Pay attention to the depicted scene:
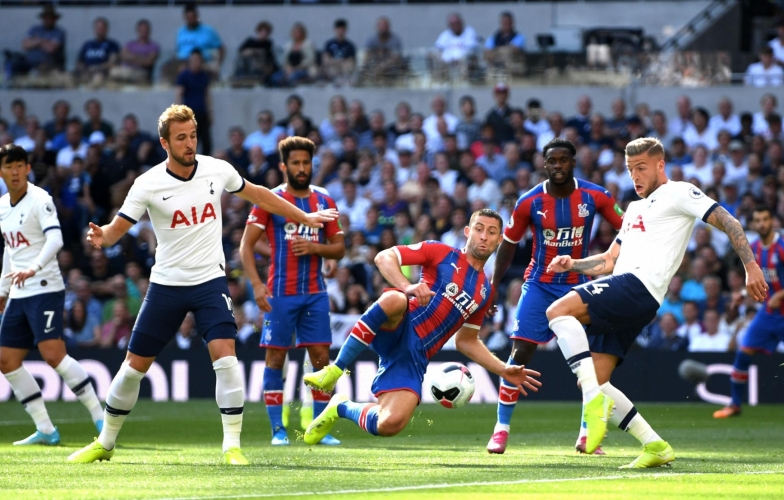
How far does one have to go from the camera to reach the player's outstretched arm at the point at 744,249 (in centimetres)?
817

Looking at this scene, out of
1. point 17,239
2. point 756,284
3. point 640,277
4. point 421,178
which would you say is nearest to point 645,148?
point 640,277

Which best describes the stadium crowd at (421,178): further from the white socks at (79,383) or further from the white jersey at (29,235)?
the white jersey at (29,235)

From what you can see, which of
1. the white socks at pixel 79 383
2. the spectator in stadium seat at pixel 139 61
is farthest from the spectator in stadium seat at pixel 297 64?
the white socks at pixel 79 383

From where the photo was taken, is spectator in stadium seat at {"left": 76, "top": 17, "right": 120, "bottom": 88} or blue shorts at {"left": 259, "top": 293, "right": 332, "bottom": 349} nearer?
blue shorts at {"left": 259, "top": 293, "right": 332, "bottom": 349}

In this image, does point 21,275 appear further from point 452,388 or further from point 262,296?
point 452,388

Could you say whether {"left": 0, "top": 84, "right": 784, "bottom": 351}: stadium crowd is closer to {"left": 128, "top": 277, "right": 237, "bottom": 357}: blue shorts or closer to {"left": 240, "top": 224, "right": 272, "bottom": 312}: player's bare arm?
{"left": 240, "top": 224, "right": 272, "bottom": 312}: player's bare arm

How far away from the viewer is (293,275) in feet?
36.7

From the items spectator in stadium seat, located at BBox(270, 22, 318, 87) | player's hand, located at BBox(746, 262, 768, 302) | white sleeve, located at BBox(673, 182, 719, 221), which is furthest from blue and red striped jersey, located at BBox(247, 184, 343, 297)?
spectator in stadium seat, located at BBox(270, 22, 318, 87)

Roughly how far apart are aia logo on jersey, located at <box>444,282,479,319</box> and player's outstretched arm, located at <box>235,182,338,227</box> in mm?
1066

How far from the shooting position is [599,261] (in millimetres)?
9375

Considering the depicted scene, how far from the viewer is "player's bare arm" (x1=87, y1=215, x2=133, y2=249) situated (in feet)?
27.6

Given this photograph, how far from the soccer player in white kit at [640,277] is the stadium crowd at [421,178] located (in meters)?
8.44

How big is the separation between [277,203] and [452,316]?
5.30 feet

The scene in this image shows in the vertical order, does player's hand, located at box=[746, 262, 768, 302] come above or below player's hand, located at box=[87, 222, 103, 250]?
below
